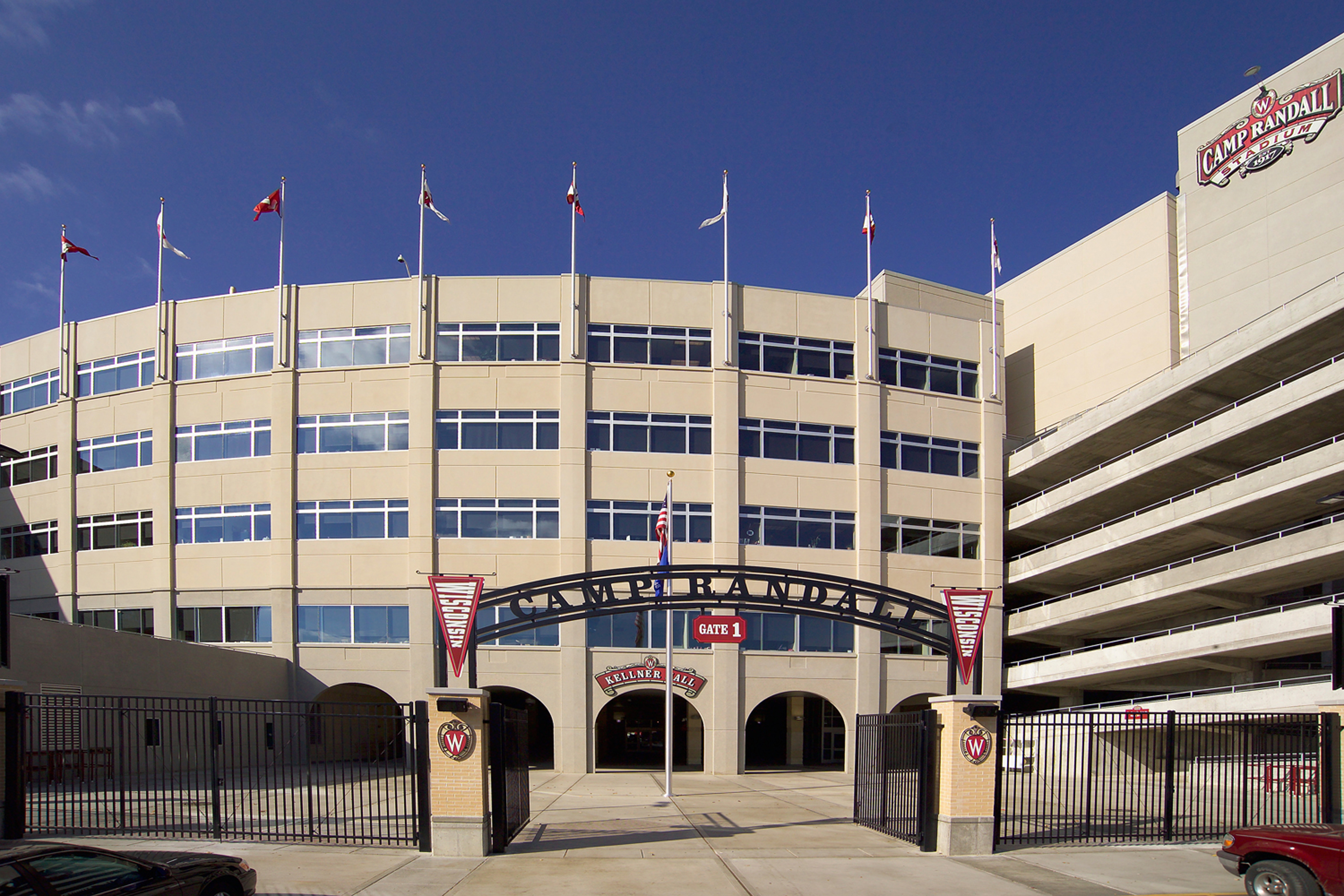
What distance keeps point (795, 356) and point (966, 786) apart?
22.7 meters

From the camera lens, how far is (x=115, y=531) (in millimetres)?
37500

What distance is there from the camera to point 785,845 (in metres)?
17.0

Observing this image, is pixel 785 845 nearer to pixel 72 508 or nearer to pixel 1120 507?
pixel 1120 507

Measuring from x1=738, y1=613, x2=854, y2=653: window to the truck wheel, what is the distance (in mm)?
23466

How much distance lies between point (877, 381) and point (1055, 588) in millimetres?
12566

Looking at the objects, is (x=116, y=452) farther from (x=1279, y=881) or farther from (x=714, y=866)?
(x=1279, y=881)

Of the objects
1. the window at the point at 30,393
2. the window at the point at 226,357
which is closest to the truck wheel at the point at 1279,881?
the window at the point at 226,357

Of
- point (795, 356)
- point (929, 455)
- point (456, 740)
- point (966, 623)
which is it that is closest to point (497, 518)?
point (795, 356)

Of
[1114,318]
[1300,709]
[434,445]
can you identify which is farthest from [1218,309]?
[434,445]

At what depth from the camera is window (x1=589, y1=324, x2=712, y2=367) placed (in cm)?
3572

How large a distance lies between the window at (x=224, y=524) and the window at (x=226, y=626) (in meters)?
2.53

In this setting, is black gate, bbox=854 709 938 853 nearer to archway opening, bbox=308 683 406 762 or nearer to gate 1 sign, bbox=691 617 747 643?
gate 1 sign, bbox=691 617 747 643

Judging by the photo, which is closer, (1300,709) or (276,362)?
(1300,709)

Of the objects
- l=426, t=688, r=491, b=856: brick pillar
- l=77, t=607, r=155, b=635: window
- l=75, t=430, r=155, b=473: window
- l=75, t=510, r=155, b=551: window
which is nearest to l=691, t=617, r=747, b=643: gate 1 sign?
l=426, t=688, r=491, b=856: brick pillar
